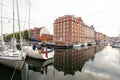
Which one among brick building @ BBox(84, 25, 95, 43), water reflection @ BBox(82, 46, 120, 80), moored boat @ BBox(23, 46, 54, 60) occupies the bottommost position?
water reflection @ BBox(82, 46, 120, 80)

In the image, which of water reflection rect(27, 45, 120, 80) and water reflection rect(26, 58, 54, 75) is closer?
water reflection rect(27, 45, 120, 80)

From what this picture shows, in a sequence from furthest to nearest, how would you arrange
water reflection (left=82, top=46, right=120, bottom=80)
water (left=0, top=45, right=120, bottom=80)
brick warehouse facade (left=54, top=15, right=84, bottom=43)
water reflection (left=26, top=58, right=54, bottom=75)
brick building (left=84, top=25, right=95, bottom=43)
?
brick building (left=84, top=25, right=95, bottom=43), brick warehouse facade (left=54, top=15, right=84, bottom=43), water reflection (left=26, top=58, right=54, bottom=75), water reflection (left=82, top=46, right=120, bottom=80), water (left=0, top=45, right=120, bottom=80)

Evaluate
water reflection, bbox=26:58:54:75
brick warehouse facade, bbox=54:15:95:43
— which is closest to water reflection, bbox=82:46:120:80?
water reflection, bbox=26:58:54:75

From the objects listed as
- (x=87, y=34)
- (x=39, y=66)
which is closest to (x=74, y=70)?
(x=39, y=66)

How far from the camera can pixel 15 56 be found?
11.9 meters

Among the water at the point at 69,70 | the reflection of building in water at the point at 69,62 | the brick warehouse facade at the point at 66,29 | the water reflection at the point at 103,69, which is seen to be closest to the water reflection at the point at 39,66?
the water at the point at 69,70

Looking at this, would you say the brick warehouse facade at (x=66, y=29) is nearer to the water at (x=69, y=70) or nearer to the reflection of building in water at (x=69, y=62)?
the reflection of building in water at (x=69, y=62)

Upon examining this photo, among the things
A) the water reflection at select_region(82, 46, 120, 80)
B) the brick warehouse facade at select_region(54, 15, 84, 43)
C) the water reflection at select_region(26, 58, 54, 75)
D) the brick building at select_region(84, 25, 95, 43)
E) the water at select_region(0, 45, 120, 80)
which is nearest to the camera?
the water at select_region(0, 45, 120, 80)

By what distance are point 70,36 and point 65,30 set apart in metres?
4.84

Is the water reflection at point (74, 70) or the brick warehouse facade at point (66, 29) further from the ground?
the brick warehouse facade at point (66, 29)

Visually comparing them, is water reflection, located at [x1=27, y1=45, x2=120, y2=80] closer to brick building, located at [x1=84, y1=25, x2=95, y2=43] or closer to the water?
the water

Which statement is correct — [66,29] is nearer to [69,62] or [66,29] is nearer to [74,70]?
[69,62]

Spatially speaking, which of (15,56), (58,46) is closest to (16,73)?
(15,56)

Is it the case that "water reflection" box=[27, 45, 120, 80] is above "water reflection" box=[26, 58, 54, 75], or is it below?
below
